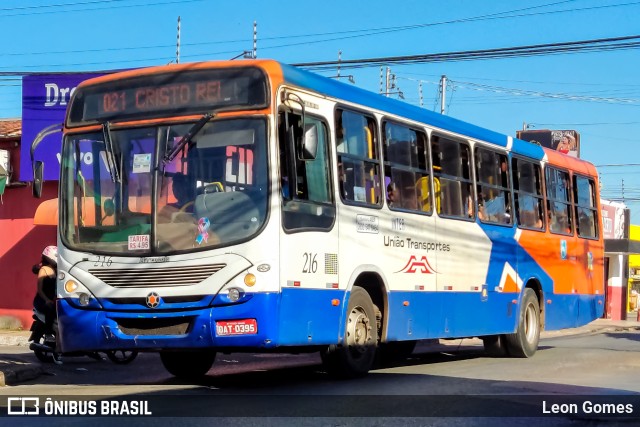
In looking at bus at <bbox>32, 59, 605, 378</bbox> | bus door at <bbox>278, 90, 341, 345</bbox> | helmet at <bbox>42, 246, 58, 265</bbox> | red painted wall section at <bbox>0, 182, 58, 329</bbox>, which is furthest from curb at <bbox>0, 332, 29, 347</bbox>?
bus door at <bbox>278, 90, 341, 345</bbox>

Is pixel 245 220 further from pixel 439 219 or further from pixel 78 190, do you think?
pixel 439 219

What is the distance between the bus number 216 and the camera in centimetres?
1035

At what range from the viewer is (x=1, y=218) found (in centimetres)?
2123

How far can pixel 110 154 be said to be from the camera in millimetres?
10625

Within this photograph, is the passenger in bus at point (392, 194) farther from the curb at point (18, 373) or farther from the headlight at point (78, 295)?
the curb at point (18, 373)

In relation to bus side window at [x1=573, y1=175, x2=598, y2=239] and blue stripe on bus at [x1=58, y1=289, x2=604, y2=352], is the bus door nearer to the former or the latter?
blue stripe on bus at [x1=58, y1=289, x2=604, y2=352]

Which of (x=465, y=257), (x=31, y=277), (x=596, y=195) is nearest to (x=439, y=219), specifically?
(x=465, y=257)

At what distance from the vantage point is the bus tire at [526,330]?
52.4 ft

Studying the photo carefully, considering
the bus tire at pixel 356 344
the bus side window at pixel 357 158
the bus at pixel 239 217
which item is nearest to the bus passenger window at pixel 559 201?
the bus at pixel 239 217

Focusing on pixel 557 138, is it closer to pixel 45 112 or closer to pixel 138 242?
pixel 45 112

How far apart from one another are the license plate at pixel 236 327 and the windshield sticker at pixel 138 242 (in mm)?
1178

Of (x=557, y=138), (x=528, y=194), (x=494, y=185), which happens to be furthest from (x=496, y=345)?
(x=557, y=138)

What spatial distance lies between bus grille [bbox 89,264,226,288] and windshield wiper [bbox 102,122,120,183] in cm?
102

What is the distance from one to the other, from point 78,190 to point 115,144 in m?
0.69
